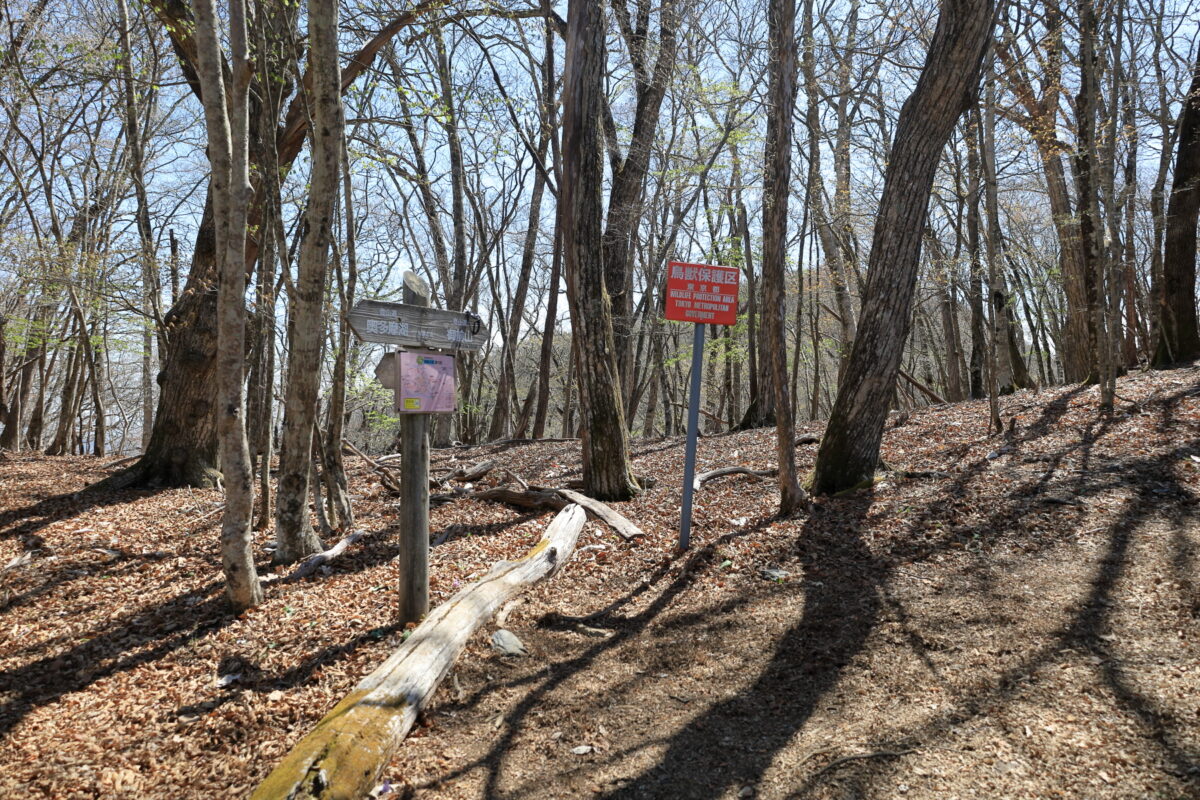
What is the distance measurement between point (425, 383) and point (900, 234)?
4.68 metres

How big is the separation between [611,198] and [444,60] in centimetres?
770

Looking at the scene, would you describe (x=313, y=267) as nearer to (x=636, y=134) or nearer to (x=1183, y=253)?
(x=636, y=134)

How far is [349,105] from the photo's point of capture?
447 inches

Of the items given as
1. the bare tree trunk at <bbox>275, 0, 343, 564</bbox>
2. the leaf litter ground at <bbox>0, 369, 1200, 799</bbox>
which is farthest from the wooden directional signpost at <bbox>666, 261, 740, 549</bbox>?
the bare tree trunk at <bbox>275, 0, 343, 564</bbox>

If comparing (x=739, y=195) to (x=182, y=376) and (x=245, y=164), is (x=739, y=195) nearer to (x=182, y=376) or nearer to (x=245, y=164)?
(x=182, y=376)

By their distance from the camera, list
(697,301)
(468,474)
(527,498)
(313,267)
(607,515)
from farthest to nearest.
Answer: (468,474), (527,498), (607,515), (697,301), (313,267)

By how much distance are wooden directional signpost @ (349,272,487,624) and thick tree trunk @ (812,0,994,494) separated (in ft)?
12.8

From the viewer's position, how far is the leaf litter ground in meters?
2.73

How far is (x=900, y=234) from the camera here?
617 cm

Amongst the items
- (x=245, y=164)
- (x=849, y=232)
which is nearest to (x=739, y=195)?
(x=849, y=232)

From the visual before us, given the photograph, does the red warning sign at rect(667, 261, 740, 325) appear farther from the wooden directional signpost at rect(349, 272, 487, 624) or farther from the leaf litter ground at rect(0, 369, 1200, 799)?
the leaf litter ground at rect(0, 369, 1200, 799)

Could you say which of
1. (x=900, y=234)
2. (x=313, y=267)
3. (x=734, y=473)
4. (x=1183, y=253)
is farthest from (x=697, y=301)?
(x=1183, y=253)

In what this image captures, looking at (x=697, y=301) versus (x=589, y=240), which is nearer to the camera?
(x=697, y=301)

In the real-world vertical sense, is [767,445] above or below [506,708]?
above
